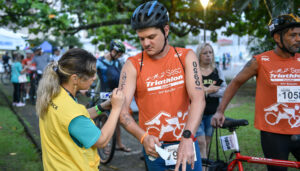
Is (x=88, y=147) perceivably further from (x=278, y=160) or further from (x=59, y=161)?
(x=278, y=160)

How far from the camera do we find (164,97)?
2.23 m

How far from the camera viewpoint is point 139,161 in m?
5.20

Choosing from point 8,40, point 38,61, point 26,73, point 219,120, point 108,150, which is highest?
point 8,40

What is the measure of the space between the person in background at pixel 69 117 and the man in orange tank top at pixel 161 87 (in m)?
0.21

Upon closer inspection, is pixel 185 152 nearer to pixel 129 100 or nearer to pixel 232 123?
pixel 129 100

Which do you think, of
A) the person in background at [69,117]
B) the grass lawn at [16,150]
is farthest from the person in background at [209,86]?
the grass lawn at [16,150]

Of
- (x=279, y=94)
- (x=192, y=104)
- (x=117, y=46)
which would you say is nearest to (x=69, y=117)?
(x=192, y=104)

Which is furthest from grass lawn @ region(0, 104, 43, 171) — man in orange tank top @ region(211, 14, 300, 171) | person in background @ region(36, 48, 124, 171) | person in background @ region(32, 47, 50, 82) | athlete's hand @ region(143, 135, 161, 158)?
person in background @ region(32, 47, 50, 82)

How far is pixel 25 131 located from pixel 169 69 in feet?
19.0

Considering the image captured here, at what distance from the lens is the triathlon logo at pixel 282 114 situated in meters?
2.75

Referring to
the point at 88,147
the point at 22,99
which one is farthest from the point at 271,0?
the point at 22,99

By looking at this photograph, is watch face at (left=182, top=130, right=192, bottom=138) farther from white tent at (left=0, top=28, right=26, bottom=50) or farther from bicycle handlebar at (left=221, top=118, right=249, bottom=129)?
white tent at (left=0, top=28, right=26, bottom=50)

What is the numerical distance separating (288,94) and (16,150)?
4.87 m

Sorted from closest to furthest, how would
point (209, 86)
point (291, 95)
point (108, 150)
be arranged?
point (291, 95) < point (209, 86) < point (108, 150)
